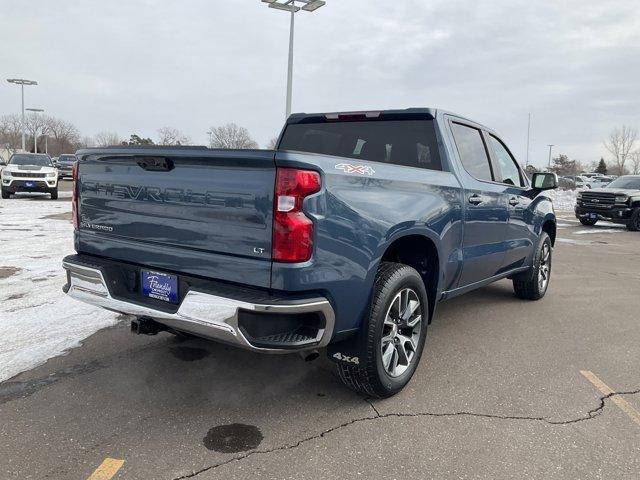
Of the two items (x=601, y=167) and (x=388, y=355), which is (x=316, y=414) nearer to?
(x=388, y=355)

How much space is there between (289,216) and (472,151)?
102 inches

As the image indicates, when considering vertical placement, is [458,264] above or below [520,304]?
above

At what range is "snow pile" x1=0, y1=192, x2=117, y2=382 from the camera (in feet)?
13.0

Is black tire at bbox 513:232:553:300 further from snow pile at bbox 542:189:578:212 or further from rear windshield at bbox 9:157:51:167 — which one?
snow pile at bbox 542:189:578:212

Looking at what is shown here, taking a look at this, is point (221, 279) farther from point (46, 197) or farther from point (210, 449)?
point (46, 197)

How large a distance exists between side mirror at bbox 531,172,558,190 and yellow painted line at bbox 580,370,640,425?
89.2 inches

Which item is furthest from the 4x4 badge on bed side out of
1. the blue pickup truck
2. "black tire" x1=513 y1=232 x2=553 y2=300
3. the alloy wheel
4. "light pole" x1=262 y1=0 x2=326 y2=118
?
"light pole" x1=262 y1=0 x2=326 y2=118

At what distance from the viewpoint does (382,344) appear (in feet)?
10.7

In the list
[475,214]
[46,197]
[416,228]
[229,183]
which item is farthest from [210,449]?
[46,197]

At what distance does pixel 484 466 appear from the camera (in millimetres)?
2625

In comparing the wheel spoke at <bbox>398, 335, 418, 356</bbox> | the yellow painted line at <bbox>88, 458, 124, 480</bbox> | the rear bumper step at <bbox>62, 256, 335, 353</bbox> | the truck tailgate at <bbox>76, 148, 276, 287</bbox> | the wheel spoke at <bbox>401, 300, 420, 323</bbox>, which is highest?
the truck tailgate at <bbox>76, 148, 276, 287</bbox>

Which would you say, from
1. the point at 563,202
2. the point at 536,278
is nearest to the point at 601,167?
the point at 563,202

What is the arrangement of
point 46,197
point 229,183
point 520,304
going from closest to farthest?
point 229,183 → point 520,304 → point 46,197

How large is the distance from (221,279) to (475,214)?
7.95 ft
